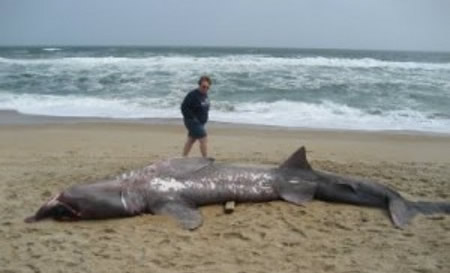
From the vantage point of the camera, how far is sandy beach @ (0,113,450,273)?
5000 millimetres

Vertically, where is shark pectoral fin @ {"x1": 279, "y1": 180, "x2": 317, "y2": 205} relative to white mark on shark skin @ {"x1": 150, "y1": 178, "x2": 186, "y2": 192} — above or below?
below

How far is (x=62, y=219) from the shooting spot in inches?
244

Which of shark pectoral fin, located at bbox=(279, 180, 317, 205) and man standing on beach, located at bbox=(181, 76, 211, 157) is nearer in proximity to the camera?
shark pectoral fin, located at bbox=(279, 180, 317, 205)

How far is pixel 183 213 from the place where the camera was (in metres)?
6.24

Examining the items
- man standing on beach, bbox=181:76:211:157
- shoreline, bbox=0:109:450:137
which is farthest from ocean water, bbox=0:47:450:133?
man standing on beach, bbox=181:76:211:157

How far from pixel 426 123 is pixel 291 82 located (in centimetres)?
1004

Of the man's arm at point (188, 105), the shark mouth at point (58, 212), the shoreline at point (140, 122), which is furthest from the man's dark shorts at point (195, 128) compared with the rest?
the shoreline at point (140, 122)

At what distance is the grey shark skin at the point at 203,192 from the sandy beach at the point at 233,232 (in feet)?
0.52

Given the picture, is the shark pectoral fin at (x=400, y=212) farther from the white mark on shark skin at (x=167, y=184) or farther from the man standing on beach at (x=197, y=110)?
the man standing on beach at (x=197, y=110)

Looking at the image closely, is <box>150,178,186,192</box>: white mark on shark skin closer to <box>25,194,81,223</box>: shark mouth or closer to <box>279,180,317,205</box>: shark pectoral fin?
<box>25,194,81,223</box>: shark mouth

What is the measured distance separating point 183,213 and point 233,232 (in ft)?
2.45

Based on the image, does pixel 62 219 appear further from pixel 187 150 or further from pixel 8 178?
pixel 187 150

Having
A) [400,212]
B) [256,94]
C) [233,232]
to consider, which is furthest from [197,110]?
[256,94]

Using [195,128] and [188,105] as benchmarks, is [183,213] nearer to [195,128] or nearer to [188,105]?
[195,128]
